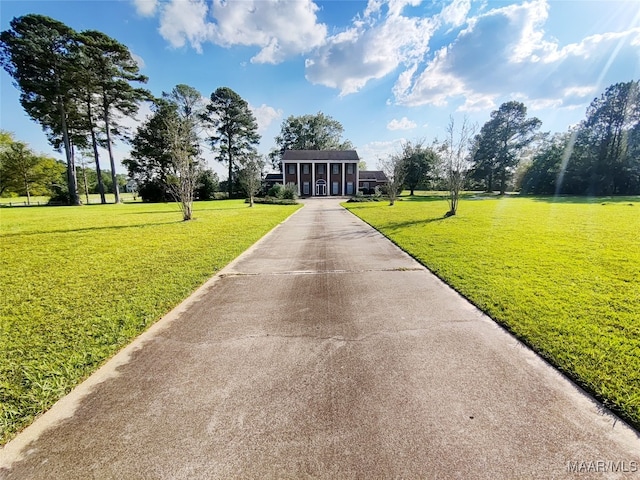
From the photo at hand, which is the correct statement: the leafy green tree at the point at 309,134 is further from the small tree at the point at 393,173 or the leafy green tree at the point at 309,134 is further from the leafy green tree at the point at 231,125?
the small tree at the point at 393,173

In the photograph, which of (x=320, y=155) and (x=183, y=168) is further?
(x=320, y=155)

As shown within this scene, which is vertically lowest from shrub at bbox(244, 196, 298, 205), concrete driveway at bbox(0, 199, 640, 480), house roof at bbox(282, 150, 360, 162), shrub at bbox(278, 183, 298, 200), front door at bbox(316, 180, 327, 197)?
concrete driveway at bbox(0, 199, 640, 480)

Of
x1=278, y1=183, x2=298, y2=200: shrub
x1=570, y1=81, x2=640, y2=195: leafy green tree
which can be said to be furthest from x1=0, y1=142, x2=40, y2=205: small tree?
x1=570, y1=81, x2=640, y2=195: leafy green tree

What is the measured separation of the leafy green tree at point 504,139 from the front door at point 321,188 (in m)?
25.6

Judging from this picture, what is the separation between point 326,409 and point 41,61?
4175 centimetres

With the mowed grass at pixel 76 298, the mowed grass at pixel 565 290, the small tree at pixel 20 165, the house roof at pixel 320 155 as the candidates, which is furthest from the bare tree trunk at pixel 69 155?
the mowed grass at pixel 565 290

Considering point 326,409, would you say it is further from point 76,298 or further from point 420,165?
point 420,165

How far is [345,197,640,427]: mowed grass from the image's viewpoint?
2.69 metres

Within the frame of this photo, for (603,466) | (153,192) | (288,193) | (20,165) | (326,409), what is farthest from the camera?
(20,165)

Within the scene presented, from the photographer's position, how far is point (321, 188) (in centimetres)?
4969

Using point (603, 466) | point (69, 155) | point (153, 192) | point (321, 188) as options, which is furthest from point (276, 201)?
point (603, 466)

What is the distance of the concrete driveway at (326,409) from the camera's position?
69.8 inches

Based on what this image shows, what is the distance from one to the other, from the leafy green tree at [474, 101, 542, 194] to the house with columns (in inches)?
822

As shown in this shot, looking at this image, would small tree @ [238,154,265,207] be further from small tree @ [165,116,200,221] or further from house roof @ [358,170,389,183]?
house roof @ [358,170,389,183]
